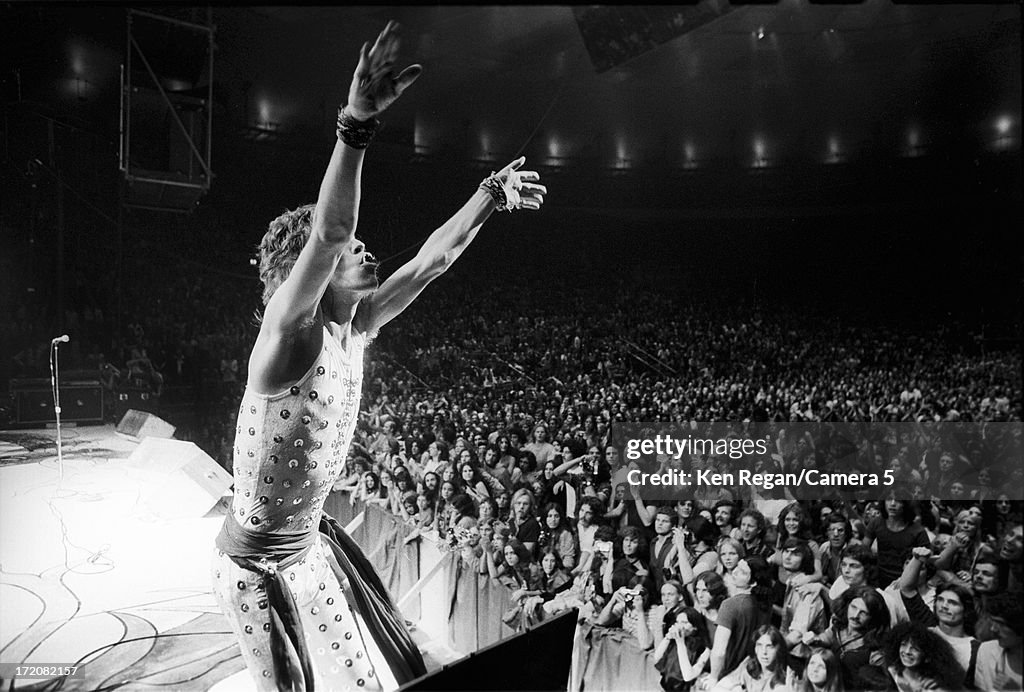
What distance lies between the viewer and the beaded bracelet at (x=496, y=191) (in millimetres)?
2951

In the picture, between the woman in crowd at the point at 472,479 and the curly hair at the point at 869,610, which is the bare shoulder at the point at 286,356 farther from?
the curly hair at the point at 869,610

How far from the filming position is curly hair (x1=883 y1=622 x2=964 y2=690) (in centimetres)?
268

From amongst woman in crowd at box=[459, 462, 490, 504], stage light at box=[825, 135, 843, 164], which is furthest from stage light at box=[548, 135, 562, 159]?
woman in crowd at box=[459, 462, 490, 504]

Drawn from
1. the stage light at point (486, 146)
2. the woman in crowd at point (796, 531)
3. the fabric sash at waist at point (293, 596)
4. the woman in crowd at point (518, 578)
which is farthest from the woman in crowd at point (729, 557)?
the stage light at point (486, 146)

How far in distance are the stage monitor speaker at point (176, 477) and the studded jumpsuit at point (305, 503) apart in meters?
0.14

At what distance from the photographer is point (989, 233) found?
283 centimetres

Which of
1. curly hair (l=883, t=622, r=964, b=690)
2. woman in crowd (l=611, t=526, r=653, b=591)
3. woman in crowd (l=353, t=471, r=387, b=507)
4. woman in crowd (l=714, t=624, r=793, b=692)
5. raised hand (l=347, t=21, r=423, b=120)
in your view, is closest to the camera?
raised hand (l=347, t=21, r=423, b=120)

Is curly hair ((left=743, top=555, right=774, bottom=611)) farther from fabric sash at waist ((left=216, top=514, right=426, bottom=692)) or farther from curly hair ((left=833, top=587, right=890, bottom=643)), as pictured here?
fabric sash at waist ((left=216, top=514, right=426, bottom=692))

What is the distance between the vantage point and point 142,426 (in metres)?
3.02

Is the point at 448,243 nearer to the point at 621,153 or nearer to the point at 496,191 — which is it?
the point at 496,191

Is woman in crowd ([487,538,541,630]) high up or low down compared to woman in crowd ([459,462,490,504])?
down

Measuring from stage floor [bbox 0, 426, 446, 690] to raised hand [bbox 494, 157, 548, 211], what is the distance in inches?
64.1

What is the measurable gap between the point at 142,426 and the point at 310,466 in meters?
0.77

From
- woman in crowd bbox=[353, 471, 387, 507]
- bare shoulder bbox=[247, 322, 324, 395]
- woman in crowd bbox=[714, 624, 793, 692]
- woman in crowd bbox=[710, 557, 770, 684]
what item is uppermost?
bare shoulder bbox=[247, 322, 324, 395]
